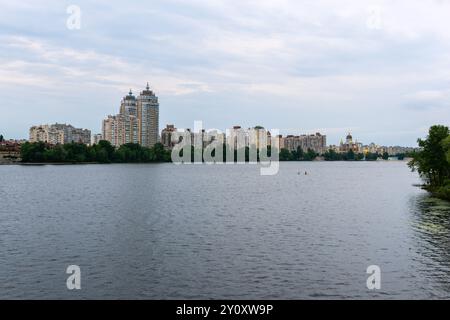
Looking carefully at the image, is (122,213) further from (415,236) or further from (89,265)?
(415,236)

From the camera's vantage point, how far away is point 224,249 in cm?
5316

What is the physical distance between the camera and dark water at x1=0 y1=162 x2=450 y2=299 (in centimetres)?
3925

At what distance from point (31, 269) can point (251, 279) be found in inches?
814

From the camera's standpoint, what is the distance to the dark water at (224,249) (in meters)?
39.2

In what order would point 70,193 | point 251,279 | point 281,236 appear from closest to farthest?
point 251,279 < point 281,236 < point 70,193

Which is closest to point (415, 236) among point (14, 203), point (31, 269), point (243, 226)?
point (243, 226)

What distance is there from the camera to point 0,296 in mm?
36812

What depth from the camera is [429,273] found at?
43188 mm
